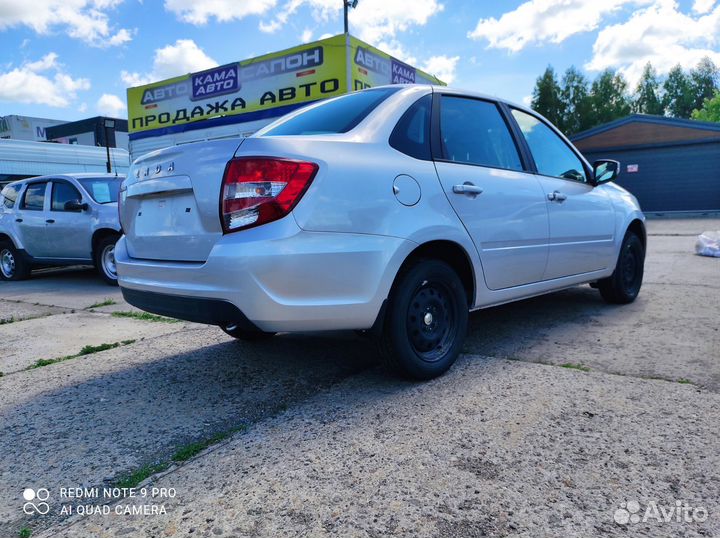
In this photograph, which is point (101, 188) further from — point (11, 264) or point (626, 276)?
point (626, 276)

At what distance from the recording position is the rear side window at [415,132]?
2842mm

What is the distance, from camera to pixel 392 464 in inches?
80.2

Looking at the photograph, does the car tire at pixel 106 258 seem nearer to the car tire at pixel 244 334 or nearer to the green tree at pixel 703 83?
the car tire at pixel 244 334

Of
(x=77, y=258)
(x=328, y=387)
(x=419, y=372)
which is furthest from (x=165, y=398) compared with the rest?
(x=77, y=258)

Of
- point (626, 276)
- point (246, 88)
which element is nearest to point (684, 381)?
Result: point (626, 276)

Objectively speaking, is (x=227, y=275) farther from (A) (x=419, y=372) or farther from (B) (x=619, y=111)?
(B) (x=619, y=111)

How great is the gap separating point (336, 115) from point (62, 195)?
6.62 metres

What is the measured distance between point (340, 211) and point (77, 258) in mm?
6722

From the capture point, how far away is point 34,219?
26.9 ft

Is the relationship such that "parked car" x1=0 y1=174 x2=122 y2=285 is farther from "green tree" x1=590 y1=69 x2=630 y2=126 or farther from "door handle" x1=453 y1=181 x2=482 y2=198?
"green tree" x1=590 y1=69 x2=630 y2=126

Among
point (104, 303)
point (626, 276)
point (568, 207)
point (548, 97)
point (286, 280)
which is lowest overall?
point (104, 303)

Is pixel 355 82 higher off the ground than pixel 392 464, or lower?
higher

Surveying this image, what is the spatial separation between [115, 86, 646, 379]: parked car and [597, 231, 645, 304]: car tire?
132 centimetres

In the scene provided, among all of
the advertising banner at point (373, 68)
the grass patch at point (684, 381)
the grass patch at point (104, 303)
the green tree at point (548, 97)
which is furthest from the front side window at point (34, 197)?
the green tree at point (548, 97)
